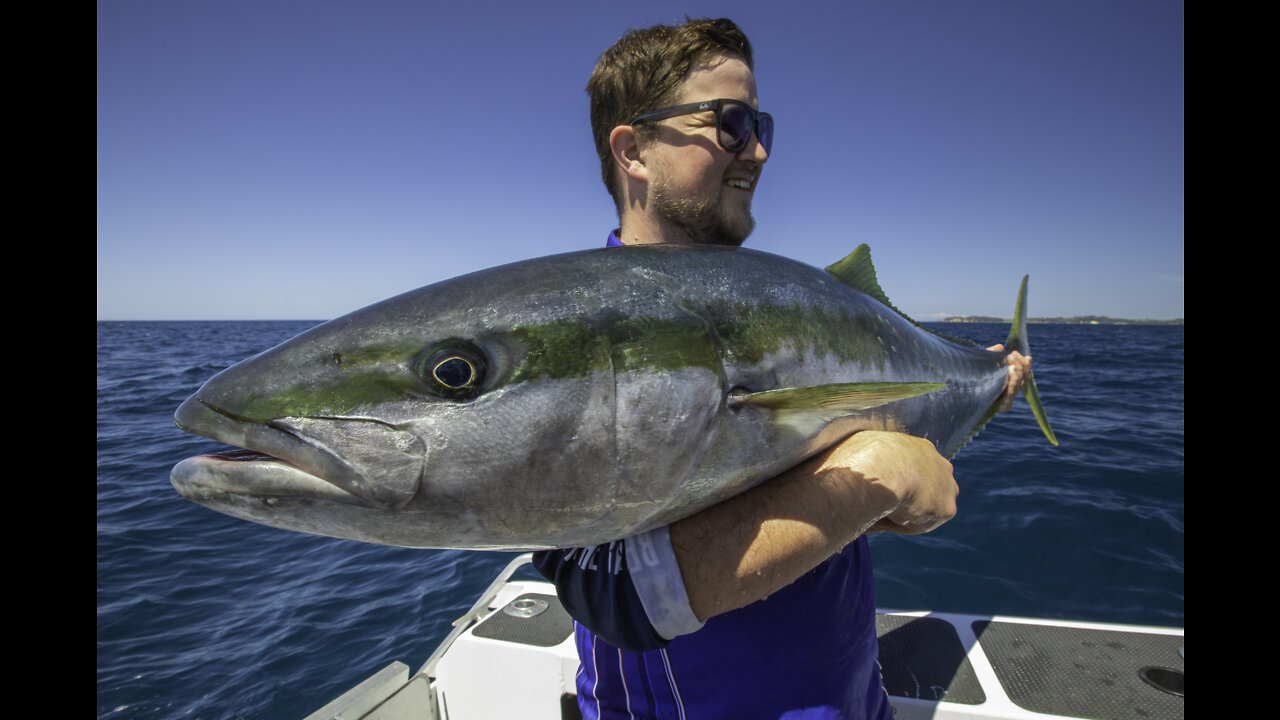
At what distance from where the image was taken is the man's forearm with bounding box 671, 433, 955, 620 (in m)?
1.31

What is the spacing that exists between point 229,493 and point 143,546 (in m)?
9.54

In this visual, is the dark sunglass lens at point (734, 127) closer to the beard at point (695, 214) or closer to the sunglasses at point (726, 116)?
the sunglasses at point (726, 116)

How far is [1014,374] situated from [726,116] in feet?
7.62

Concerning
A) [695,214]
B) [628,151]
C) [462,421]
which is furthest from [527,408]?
[628,151]

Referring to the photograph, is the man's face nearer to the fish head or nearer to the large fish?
the large fish

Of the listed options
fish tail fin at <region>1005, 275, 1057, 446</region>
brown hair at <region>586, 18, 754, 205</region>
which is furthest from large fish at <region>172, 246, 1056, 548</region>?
fish tail fin at <region>1005, 275, 1057, 446</region>

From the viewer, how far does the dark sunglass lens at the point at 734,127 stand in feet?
6.42

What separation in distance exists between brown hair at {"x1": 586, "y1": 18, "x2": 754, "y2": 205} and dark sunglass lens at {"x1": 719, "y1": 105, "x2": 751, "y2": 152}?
192 millimetres

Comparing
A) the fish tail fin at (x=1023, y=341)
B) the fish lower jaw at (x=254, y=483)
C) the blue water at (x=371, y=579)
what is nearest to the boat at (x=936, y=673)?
the fish tail fin at (x=1023, y=341)

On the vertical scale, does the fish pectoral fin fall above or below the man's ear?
below

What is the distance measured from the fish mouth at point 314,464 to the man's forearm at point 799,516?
633mm
